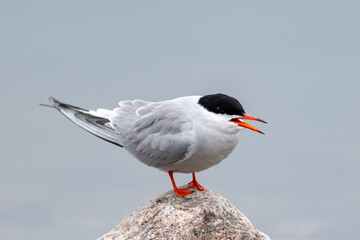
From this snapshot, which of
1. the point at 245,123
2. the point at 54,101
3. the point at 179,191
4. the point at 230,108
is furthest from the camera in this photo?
the point at 54,101

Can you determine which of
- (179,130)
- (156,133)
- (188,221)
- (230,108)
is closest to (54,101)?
(156,133)

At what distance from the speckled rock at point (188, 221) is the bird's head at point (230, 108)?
4.41 ft

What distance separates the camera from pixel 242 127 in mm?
7973

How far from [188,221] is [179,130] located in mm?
1294

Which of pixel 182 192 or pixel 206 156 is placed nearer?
pixel 206 156

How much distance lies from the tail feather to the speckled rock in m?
1.25

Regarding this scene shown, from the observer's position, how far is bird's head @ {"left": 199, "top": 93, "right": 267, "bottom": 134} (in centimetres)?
789

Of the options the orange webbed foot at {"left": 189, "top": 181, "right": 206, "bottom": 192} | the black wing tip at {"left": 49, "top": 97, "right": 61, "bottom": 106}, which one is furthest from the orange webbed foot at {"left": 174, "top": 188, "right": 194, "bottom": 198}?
the black wing tip at {"left": 49, "top": 97, "right": 61, "bottom": 106}

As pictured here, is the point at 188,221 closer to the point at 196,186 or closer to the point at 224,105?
the point at 196,186

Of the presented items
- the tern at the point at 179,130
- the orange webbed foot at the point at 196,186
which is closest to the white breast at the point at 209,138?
the tern at the point at 179,130

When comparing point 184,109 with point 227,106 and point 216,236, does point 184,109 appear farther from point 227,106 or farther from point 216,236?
point 216,236

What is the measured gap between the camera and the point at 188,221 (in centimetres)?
819

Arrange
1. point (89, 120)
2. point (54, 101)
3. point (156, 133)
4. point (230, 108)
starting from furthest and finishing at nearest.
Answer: point (54, 101) < point (89, 120) < point (156, 133) < point (230, 108)

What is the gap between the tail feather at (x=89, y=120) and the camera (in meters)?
9.25
